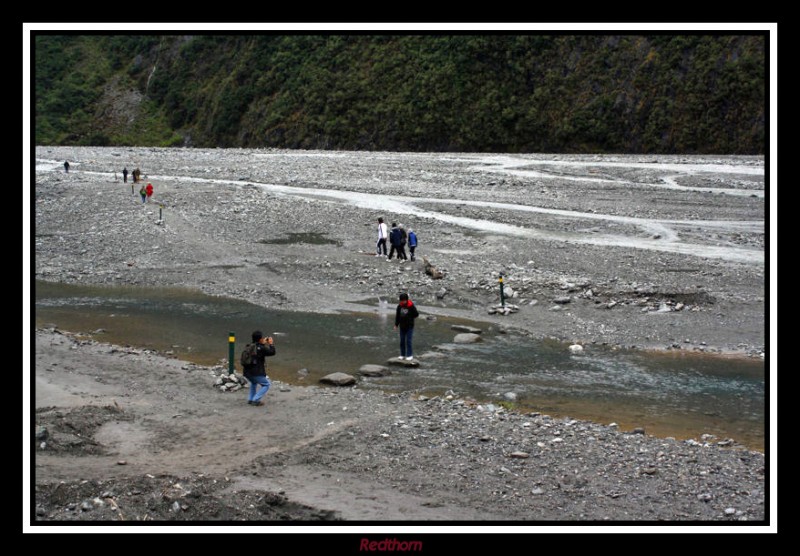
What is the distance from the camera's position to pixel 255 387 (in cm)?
1430

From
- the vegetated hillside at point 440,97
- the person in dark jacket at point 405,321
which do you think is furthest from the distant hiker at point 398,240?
the vegetated hillside at point 440,97

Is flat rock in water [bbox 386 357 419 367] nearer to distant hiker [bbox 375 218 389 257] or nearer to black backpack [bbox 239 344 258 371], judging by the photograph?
black backpack [bbox 239 344 258 371]

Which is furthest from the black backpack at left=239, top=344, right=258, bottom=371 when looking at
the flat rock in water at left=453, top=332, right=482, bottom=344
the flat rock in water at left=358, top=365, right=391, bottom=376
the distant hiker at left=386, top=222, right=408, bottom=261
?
the distant hiker at left=386, top=222, right=408, bottom=261

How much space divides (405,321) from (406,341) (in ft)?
2.08

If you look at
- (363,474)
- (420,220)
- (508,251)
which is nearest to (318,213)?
(420,220)

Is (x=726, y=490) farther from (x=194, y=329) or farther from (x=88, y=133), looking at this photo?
(x=88, y=133)

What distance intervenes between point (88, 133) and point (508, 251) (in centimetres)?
9249

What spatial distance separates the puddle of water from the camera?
48.6ft

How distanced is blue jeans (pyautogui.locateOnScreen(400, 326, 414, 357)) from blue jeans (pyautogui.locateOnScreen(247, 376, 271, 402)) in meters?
4.10

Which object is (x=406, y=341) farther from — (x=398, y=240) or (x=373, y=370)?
(x=398, y=240)

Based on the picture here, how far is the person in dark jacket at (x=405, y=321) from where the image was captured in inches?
675

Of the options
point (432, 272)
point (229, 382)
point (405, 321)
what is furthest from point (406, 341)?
point (432, 272)

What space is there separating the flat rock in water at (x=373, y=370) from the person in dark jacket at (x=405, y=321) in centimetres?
81

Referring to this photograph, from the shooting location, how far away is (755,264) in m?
27.3
